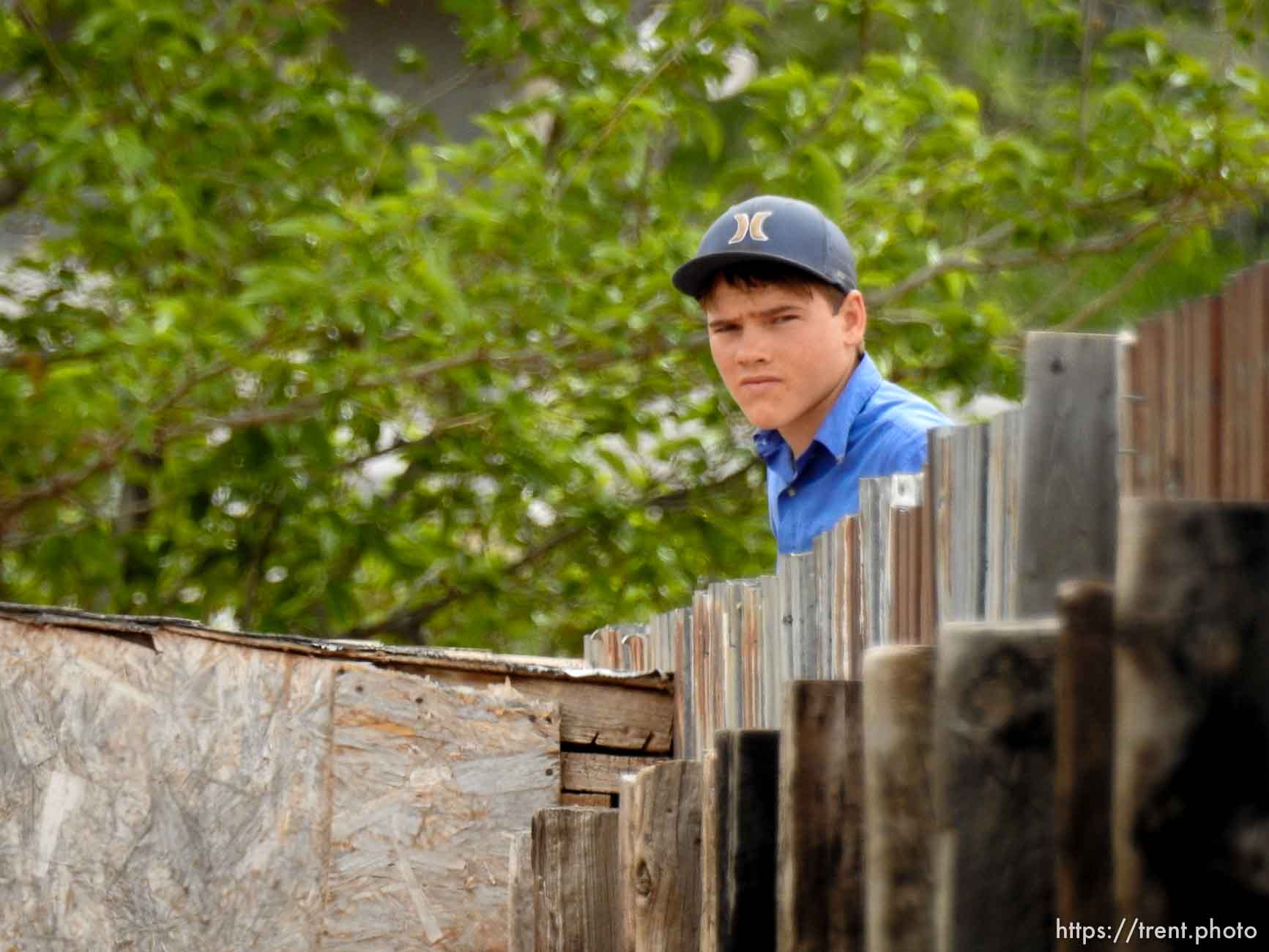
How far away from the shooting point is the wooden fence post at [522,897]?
3084 mm

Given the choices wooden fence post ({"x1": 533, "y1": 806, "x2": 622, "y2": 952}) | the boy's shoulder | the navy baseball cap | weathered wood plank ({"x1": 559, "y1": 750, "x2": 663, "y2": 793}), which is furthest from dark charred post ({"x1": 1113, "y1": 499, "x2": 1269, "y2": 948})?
weathered wood plank ({"x1": 559, "y1": 750, "x2": 663, "y2": 793})

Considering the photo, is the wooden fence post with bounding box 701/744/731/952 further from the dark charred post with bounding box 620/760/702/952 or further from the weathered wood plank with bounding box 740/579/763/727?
the weathered wood plank with bounding box 740/579/763/727

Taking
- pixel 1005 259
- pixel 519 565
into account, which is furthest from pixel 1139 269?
pixel 519 565

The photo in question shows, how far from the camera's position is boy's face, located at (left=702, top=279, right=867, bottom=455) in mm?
3496

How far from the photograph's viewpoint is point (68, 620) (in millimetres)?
3484

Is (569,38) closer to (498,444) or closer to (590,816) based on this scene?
(498,444)

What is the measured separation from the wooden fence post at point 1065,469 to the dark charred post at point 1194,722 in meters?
0.34

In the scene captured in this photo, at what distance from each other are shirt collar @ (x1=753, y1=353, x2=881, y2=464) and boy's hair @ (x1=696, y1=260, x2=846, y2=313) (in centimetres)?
15

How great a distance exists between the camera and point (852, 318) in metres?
3.60

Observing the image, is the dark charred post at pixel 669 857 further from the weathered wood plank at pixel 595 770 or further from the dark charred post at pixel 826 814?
the weathered wood plank at pixel 595 770

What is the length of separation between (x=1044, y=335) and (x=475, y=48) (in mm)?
5040

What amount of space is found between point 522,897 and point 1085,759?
1.81 metres

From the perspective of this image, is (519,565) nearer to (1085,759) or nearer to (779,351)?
(779,351)

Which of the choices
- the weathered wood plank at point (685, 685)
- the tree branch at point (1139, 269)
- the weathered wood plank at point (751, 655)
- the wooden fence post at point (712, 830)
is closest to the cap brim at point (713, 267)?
the weathered wood plank at point (685, 685)
